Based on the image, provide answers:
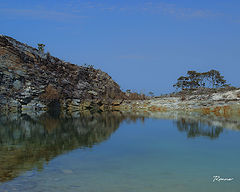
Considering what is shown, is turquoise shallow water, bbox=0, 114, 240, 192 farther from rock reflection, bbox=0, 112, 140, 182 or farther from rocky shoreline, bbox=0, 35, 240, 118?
rocky shoreline, bbox=0, 35, 240, 118

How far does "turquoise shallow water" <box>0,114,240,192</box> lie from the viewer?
791 centimetres

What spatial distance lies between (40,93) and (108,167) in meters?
36.1

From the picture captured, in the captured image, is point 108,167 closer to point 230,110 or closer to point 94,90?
point 230,110

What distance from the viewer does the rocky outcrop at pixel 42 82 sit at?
4278 centimetres

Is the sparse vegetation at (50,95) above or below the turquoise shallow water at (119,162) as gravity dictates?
above

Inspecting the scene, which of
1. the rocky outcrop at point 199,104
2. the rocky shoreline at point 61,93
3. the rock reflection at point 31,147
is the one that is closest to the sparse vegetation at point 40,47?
the rocky shoreline at point 61,93

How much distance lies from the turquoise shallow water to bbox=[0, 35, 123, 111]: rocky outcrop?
26179 millimetres

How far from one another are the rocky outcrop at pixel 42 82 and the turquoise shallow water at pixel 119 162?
26.2 m

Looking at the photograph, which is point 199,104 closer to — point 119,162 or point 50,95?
point 50,95

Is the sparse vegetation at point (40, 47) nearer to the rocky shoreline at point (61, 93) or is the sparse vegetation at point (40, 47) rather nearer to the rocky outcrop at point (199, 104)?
the rocky shoreline at point (61, 93)

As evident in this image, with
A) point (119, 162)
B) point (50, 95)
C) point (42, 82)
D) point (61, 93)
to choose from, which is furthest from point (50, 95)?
point (119, 162)

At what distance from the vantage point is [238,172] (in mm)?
9242

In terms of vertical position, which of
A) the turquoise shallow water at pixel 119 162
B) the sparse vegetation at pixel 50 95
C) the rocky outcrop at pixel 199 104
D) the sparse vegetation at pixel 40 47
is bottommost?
the turquoise shallow water at pixel 119 162

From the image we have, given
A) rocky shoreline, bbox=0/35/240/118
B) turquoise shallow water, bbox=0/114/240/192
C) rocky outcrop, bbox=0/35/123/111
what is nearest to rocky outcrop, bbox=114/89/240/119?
rocky shoreline, bbox=0/35/240/118
